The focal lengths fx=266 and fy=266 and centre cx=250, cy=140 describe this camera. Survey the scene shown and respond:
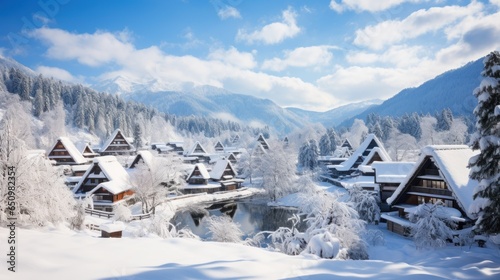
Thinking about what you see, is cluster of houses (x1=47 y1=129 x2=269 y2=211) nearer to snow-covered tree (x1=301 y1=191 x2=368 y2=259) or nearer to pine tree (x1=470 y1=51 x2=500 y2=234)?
snow-covered tree (x1=301 y1=191 x2=368 y2=259)

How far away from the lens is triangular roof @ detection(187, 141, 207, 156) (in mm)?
86137

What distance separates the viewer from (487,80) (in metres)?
10.2

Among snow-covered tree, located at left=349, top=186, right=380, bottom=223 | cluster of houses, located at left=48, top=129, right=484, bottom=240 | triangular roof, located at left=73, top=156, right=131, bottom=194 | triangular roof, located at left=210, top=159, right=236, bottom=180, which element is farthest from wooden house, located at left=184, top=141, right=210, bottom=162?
snow-covered tree, located at left=349, top=186, right=380, bottom=223

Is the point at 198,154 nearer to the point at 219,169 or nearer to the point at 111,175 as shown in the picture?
the point at 219,169

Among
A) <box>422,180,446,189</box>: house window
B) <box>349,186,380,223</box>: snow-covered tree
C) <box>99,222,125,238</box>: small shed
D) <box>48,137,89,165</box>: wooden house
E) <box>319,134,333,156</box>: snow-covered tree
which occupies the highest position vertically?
<box>319,134,333,156</box>: snow-covered tree

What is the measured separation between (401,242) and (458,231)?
12.8 ft

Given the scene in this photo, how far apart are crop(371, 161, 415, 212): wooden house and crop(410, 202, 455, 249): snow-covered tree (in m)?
10.9

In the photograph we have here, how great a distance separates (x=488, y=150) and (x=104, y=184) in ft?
128

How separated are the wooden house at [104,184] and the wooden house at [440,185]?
33657 mm

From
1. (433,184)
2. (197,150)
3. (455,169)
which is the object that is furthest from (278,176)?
(197,150)

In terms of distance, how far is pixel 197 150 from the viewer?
89125 mm

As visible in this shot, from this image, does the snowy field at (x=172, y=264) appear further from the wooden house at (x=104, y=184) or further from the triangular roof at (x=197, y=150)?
the triangular roof at (x=197, y=150)

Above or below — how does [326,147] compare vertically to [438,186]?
Answer: above

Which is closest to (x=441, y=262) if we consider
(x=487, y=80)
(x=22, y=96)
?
(x=487, y=80)
